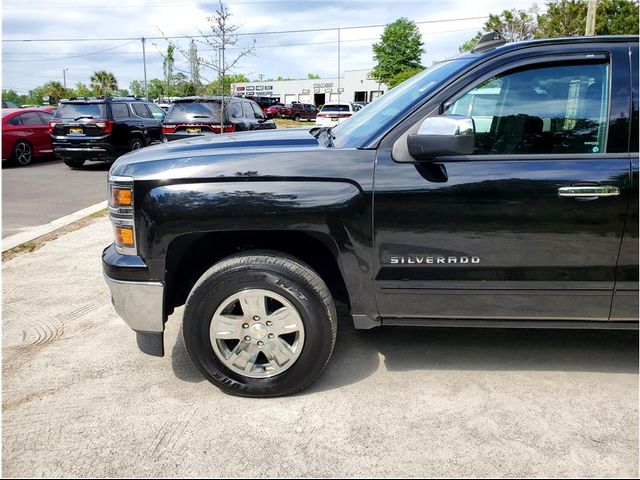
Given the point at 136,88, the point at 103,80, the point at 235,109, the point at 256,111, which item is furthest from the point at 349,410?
the point at 136,88

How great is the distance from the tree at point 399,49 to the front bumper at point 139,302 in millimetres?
57415

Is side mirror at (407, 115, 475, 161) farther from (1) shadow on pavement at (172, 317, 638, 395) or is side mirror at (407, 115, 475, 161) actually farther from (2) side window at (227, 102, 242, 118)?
(2) side window at (227, 102, 242, 118)

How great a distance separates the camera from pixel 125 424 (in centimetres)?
282

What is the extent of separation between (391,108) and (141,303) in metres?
1.88

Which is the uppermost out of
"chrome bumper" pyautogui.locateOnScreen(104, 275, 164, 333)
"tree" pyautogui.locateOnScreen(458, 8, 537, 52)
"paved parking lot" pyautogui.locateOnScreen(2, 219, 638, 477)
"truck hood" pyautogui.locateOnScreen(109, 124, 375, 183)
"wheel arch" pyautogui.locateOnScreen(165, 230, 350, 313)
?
"tree" pyautogui.locateOnScreen(458, 8, 537, 52)

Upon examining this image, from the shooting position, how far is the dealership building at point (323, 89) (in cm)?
7212

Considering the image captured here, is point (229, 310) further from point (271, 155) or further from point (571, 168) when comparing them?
point (571, 168)

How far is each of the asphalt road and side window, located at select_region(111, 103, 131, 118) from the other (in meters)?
1.50

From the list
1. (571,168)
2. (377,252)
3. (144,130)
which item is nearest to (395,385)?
(377,252)

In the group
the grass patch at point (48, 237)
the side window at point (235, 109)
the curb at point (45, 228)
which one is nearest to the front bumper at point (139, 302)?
the grass patch at point (48, 237)

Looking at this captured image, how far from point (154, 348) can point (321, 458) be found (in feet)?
4.13

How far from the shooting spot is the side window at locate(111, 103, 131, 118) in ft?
44.8

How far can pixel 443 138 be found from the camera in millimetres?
2701

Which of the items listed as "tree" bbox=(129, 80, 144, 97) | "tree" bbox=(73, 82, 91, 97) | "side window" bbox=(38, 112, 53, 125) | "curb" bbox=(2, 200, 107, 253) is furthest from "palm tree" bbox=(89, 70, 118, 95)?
"curb" bbox=(2, 200, 107, 253)
